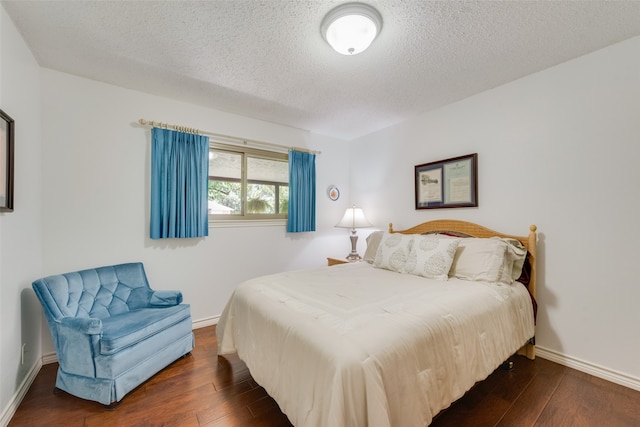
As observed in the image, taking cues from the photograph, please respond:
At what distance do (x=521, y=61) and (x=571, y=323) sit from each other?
2123mm

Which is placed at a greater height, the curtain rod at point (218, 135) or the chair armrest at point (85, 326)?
the curtain rod at point (218, 135)

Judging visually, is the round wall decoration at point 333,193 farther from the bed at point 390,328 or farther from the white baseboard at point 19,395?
the white baseboard at point 19,395

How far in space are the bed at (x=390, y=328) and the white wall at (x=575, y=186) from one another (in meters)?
0.21

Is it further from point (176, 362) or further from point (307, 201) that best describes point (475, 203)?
point (176, 362)

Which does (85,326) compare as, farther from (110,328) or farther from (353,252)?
(353,252)

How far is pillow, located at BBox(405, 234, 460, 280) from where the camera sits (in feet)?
7.22

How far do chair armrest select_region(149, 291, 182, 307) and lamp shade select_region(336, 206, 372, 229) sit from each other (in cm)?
213

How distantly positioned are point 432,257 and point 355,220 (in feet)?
4.85

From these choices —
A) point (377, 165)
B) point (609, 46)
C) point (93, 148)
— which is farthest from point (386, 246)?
point (93, 148)

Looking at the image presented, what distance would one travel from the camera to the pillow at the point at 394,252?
249cm

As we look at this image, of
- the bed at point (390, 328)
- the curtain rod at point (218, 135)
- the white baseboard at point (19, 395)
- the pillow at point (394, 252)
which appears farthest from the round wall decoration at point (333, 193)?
the white baseboard at point (19, 395)

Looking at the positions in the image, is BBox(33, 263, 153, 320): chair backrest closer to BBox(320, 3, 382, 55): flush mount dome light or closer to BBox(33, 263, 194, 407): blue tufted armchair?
BBox(33, 263, 194, 407): blue tufted armchair

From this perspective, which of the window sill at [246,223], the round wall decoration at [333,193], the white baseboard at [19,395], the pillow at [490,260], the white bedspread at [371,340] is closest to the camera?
the white bedspread at [371,340]

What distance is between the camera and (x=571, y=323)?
2.12 m
